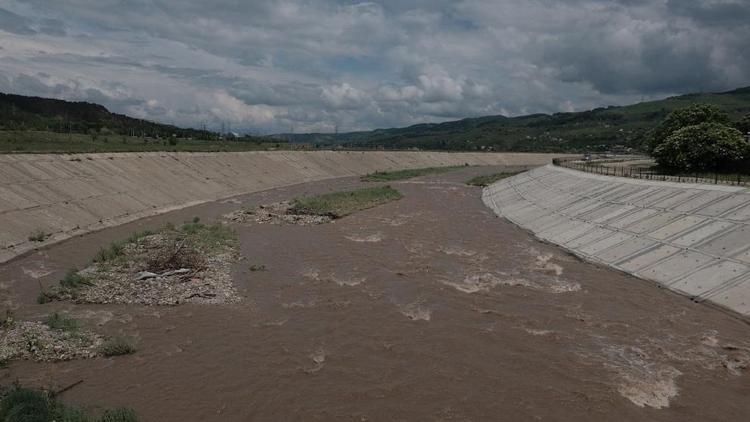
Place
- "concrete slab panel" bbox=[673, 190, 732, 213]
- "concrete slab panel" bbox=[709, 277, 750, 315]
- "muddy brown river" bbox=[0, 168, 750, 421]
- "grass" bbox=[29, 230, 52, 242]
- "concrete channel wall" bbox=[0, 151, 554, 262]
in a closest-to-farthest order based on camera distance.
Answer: "muddy brown river" bbox=[0, 168, 750, 421] → "concrete slab panel" bbox=[709, 277, 750, 315] → "concrete slab panel" bbox=[673, 190, 732, 213] → "grass" bbox=[29, 230, 52, 242] → "concrete channel wall" bbox=[0, 151, 554, 262]

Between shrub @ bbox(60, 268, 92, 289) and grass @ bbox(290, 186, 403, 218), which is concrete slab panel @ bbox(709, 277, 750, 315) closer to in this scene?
shrub @ bbox(60, 268, 92, 289)

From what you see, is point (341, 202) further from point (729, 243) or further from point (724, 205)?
point (729, 243)

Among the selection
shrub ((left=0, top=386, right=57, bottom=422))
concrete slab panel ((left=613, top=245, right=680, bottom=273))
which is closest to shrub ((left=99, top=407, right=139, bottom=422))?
shrub ((left=0, top=386, right=57, bottom=422))

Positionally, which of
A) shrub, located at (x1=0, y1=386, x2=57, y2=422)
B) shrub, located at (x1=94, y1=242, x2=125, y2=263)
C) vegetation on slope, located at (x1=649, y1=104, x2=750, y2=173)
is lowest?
shrub, located at (x1=0, y1=386, x2=57, y2=422)

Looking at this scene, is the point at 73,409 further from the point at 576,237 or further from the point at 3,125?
the point at 3,125

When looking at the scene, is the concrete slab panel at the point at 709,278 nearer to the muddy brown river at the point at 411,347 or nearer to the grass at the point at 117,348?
the muddy brown river at the point at 411,347

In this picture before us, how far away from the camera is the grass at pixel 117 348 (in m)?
14.5

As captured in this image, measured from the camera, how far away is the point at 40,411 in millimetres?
10359

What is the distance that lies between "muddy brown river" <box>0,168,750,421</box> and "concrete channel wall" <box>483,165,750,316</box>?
1239 millimetres

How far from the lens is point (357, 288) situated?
2144 centimetres

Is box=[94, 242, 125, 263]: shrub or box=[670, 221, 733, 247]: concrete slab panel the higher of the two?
box=[670, 221, 733, 247]: concrete slab panel

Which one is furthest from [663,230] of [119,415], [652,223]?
[119,415]

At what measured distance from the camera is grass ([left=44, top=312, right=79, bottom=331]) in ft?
51.1

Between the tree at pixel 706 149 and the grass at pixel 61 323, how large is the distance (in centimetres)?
4223
